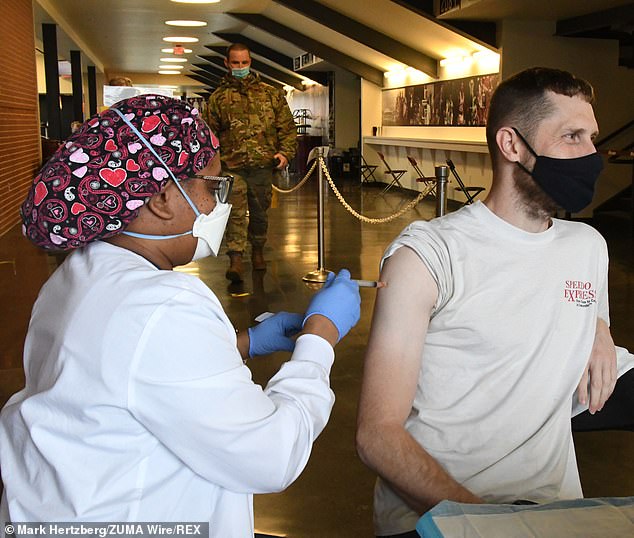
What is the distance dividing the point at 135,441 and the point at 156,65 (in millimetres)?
28606

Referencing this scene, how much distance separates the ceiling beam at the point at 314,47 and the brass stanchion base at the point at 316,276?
9562 millimetres

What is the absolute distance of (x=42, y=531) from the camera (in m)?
1.12

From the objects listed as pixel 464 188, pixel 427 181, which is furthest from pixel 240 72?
pixel 427 181

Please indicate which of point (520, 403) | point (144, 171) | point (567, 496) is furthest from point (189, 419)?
point (567, 496)

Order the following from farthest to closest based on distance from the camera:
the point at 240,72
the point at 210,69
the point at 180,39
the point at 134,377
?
the point at 210,69 → the point at 180,39 → the point at 240,72 → the point at 134,377

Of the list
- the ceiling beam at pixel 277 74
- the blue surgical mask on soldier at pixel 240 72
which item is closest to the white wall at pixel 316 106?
the ceiling beam at pixel 277 74

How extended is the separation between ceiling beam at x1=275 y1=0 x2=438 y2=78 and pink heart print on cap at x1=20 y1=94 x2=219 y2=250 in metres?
11.2

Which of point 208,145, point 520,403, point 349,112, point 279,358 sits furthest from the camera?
point 349,112

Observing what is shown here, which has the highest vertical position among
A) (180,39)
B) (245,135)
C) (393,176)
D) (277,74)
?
(180,39)

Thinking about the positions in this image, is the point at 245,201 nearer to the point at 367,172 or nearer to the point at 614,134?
the point at 614,134

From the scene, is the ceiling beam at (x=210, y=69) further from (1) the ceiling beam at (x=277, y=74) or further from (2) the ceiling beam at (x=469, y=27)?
(2) the ceiling beam at (x=469, y=27)

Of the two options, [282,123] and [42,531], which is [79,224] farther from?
[282,123]

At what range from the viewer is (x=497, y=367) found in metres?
1.54

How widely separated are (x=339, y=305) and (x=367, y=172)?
16.0m
